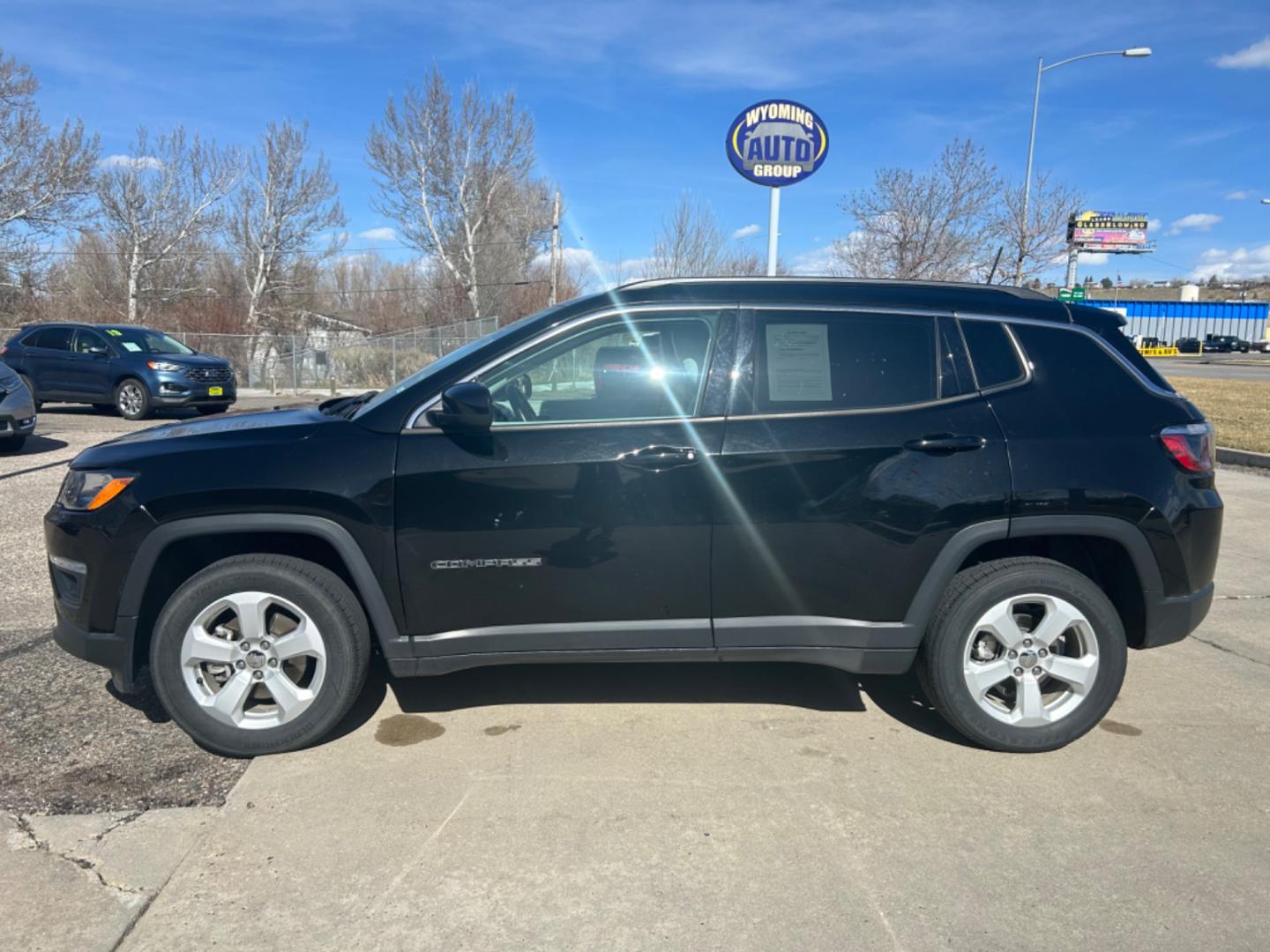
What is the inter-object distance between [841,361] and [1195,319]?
9190cm

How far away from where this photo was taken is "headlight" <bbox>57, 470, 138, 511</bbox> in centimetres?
338

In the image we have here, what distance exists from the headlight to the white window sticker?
2509mm

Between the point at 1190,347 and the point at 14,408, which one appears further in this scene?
the point at 1190,347

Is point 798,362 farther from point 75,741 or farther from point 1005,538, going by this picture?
point 75,741

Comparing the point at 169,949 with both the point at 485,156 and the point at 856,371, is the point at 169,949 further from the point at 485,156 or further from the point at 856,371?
the point at 485,156

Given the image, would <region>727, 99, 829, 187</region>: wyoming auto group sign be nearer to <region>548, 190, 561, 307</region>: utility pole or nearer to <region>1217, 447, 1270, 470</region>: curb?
<region>1217, 447, 1270, 470</region>: curb

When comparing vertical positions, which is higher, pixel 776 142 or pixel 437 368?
pixel 776 142

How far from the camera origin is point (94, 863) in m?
2.82

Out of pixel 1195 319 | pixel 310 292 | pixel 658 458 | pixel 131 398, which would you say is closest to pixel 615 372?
pixel 658 458

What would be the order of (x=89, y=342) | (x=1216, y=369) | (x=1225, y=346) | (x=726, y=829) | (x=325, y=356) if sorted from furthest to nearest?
(x=1225, y=346)
(x=1216, y=369)
(x=325, y=356)
(x=89, y=342)
(x=726, y=829)

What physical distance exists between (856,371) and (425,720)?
237cm

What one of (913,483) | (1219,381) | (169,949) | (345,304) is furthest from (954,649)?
(345,304)

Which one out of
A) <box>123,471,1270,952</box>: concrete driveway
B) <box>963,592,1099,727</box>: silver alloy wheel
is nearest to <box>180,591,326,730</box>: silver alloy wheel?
<box>123,471,1270,952</box>: concrete driveway

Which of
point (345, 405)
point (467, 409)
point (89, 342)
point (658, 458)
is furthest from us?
point (89, 342)
